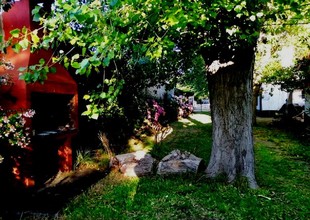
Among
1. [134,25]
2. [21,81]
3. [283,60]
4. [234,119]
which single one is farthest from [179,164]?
[283,60]

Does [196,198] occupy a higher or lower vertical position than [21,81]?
lower

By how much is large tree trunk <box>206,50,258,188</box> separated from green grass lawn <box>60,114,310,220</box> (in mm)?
401

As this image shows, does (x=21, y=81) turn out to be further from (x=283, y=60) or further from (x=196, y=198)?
(x=283, y=60)

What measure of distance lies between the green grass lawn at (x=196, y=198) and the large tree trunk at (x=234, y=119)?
1.32 feet

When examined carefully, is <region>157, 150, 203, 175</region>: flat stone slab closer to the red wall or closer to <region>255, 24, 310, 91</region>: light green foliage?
the red wall

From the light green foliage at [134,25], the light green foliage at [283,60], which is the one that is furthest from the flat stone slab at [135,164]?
the light green foliage at [283,60]

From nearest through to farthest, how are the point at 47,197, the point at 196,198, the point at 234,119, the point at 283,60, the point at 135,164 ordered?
the point at 196,198
the point at 47,197
the point at 234,119
the point at 135,164
the point at 283,60

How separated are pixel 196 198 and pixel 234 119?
2.01 meters

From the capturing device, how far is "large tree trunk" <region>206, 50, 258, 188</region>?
5.96 metres

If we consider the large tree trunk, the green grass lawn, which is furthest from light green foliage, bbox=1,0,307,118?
the green grass lawn

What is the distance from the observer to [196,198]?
5.43 metres

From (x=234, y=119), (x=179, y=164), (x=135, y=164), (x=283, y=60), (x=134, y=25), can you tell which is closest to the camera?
(x=134, y=25)

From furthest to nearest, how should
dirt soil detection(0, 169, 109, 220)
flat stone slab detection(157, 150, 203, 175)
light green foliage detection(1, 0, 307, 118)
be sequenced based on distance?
flat stone slab detection(157, 150, 203, 175) < dirt soil detection(0, 169, 109, 220) < light green foliage detection(1, 0, 307, 118)

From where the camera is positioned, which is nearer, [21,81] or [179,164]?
[21,81]
